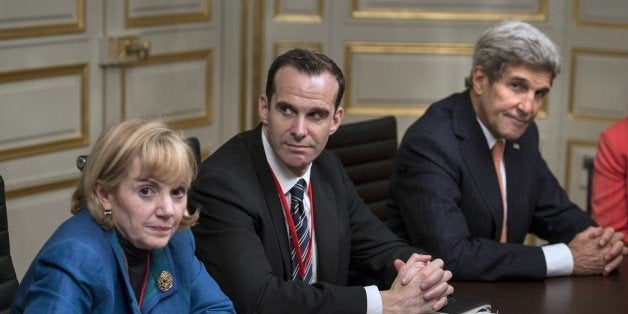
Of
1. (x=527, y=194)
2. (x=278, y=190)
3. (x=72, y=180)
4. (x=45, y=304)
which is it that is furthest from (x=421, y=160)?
(x=72, y=180)

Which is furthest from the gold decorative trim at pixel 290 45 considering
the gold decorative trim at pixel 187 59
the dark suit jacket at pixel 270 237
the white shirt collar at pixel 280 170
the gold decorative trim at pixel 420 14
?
the white shirt collar at pixel 280 170

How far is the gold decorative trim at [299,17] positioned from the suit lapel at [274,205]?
2.88 metres

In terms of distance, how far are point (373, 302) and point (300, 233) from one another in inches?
12.5

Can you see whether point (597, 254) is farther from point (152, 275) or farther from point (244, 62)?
point (244, 62)

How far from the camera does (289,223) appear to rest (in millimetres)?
2896

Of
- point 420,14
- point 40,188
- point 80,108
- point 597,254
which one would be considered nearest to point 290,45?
point 420,14

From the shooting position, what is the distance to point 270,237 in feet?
9.36

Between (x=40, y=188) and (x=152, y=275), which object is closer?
(x=152, y=275)

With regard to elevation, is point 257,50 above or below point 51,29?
below

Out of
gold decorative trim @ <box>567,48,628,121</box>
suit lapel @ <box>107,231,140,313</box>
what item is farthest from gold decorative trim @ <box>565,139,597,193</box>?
suit lapel @ <box>107,231,140,313</box>

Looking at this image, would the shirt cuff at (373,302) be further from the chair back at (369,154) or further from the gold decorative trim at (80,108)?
the gold decorative trim at (80,108)

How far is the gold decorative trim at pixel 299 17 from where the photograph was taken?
5.74 meters

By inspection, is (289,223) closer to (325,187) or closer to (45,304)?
(325,187)

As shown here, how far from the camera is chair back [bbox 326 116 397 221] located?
3.86 meters
